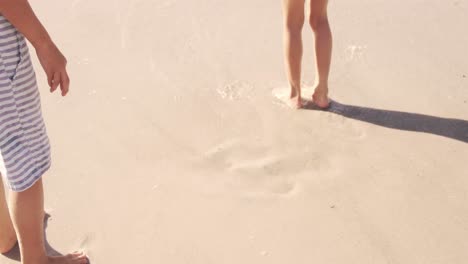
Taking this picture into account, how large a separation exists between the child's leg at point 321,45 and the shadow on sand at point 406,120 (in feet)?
0.31

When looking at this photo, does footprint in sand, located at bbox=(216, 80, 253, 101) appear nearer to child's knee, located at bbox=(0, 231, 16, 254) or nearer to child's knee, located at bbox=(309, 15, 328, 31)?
child's knee, located at bbox=(309, 15, 328, 31)

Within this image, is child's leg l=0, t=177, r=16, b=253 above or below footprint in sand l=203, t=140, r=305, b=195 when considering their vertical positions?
above

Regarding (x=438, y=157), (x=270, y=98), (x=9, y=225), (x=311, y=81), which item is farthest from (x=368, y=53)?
(x=9, y=225)

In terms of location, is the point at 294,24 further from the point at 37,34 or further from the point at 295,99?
the point at 37,34

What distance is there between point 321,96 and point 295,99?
0.42 feet

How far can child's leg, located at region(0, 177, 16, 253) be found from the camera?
2.09m

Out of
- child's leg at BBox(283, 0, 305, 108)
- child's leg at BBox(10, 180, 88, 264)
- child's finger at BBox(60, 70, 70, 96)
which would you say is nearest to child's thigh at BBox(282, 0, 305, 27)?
child's leg at BBox(283, 0, 305, 108)

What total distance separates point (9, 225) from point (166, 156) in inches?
28.0

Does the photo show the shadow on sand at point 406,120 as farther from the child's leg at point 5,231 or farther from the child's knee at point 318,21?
the child's leg at point 5,231

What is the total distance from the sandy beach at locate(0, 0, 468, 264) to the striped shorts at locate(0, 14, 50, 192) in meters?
0.49

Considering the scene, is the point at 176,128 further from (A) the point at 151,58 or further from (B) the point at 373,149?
(B) the point at 373,149

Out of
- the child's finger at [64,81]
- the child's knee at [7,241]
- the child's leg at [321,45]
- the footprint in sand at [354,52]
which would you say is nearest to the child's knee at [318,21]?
the child's leg at [321,45]

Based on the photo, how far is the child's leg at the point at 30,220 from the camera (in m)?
1.86

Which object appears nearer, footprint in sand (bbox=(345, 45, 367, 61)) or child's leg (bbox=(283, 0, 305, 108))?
child's leg (bbox=(283, 0, 305, 108))
